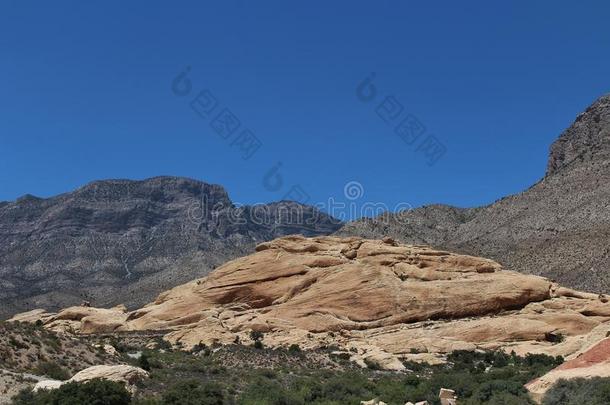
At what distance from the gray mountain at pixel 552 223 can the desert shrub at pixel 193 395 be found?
44.5 meters

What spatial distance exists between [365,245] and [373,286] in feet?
22.8

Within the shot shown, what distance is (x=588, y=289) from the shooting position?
6078cm

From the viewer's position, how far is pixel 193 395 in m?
25.5

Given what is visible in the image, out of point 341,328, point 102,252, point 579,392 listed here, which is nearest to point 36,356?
point 341,328

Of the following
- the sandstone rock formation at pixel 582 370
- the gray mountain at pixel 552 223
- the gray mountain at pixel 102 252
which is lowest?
the sandstone rock formation at pixel 582 370

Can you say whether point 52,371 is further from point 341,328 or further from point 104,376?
point 341,328

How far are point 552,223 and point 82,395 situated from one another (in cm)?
6935

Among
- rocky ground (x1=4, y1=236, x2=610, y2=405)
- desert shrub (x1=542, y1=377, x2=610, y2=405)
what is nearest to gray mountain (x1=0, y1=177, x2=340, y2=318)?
rocky ground (x1=4, y1=236, x2=610, y2=405)

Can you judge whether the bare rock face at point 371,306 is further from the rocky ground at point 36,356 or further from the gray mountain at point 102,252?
the gray mountain at point 102,252

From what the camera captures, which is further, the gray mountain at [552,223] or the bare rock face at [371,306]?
the gray mountain at [552,223]

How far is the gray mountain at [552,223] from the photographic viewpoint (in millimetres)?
68500

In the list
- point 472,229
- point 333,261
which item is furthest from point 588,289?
point 472,229

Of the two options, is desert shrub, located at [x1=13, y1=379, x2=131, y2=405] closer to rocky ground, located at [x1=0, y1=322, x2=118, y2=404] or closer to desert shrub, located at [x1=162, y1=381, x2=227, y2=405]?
desert shrub, located at [x1=162, y1=381, x2=227, y2=405]

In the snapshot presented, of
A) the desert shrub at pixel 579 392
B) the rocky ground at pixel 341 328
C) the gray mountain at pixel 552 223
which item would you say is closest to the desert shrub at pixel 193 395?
the rocky ground at pixel 341 328
